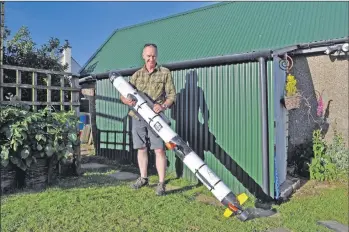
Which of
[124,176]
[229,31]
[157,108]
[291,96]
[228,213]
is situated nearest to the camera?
[228,213]

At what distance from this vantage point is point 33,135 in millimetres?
4094

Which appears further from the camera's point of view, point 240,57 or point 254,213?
point 240,57

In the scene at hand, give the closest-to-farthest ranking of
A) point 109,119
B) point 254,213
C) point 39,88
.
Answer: point 254,213 < point 39,88 < point 109,119

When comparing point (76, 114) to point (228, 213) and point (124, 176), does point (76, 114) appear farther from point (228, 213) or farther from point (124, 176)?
point (228, 213)

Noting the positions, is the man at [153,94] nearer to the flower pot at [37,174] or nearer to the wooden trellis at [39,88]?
the flower pot at [37,174]

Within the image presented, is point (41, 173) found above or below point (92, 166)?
above

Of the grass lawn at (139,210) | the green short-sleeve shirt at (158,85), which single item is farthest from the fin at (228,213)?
the green short-sleeve shirt at (158,85)

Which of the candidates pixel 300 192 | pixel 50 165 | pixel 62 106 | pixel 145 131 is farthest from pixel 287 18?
pixel 50 165

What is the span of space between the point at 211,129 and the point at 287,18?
434 centimetres

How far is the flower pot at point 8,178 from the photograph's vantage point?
386 cm

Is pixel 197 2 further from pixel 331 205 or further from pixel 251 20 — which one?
pixel 331 205

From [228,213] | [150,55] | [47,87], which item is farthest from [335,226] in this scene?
[47,87]

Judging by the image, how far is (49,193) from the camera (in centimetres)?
382

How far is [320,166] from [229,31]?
4.40 meters
